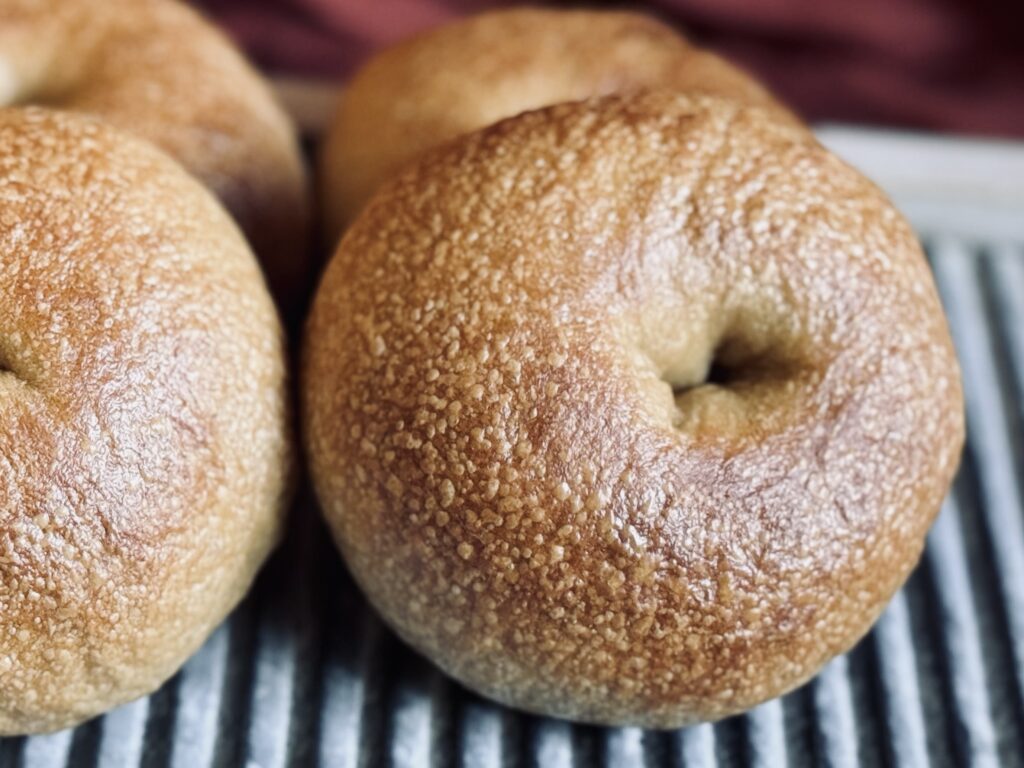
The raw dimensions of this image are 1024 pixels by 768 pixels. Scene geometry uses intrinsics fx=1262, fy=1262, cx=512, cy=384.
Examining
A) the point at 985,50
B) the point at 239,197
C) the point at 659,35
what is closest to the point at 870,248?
the point at 659,35

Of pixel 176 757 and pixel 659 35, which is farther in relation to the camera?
pixel 659 35

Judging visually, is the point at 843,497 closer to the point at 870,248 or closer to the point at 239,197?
the point at 870,248

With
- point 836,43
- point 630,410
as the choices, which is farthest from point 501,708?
point 836,43

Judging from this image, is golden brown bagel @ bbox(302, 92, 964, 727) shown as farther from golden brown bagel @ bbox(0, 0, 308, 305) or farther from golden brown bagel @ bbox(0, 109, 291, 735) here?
golden brown bagel @ bbox(0, 0, 308, 305)

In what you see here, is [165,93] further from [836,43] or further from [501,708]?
[836,43]

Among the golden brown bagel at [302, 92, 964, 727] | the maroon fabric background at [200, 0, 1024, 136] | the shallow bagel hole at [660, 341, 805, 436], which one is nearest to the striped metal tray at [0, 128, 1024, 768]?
the golden brown bagel at [302, 92, 964, 727]

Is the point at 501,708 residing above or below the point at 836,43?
below

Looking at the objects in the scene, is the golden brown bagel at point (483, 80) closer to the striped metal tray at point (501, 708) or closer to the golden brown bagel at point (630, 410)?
the golden brown bagel at point (630, 410)
